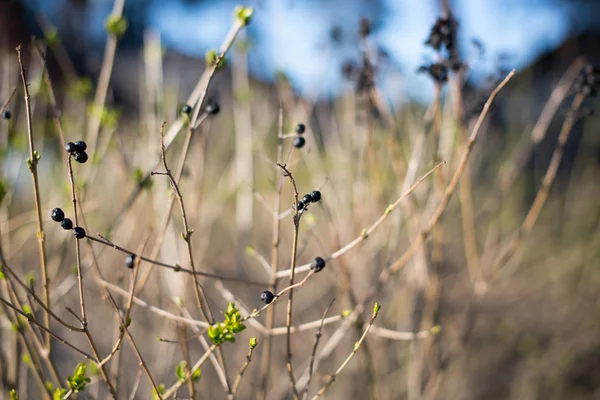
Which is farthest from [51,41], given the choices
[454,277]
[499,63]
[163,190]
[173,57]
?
[173,57]

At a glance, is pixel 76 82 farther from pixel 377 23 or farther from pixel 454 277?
pixel 454 277

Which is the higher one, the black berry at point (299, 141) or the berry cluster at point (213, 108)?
the berry cluster at point (213, 108)

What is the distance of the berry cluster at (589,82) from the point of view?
1.40 m

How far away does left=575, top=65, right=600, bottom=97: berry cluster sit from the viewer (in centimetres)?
140

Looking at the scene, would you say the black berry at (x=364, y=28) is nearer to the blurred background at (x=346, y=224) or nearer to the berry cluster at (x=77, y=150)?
the blurred background at (x=346, y=224)

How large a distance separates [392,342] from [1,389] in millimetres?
2514

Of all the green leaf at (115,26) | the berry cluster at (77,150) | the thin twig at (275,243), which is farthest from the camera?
the green leaf at (115,26)

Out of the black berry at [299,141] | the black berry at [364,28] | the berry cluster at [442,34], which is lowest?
the black berry at [299,141]

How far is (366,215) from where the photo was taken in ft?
6.75

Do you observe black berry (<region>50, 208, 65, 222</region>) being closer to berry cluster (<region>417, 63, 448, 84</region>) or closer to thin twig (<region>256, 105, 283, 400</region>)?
thin twig (<region>256, 105, 283, 400</region>)

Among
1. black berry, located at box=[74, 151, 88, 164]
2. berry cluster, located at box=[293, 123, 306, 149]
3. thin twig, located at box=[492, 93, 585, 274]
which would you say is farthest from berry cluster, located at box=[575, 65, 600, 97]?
black berry, located at box=[74, 151, 88, 164]

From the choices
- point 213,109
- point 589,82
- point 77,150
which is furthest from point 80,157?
point 589,82

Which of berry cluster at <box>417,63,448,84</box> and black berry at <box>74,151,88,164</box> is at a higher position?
berry cluster at <box>417,63,448,84</box>

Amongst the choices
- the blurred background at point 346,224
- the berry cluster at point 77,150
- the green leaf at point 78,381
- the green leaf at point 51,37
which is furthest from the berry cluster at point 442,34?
the green leaf at point 51,37
